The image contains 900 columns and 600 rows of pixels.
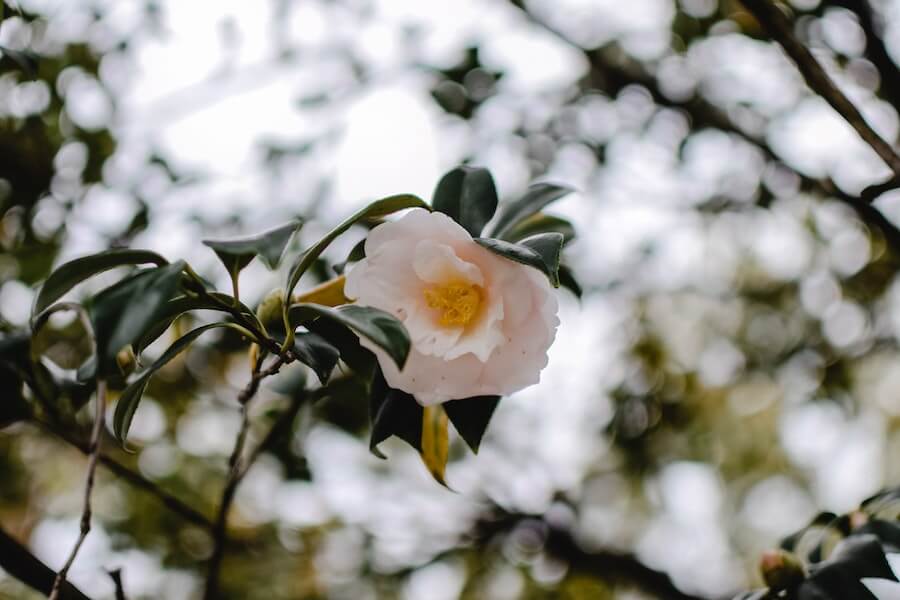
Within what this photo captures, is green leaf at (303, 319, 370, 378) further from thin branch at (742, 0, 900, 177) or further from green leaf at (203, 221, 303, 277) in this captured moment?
thin branch at (742, 0, 900, 177)

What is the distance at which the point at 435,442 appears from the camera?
805 mm

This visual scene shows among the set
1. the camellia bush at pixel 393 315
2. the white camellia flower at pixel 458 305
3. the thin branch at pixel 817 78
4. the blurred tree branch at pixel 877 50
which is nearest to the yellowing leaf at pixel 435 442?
the camellia bush at pixel 393 315

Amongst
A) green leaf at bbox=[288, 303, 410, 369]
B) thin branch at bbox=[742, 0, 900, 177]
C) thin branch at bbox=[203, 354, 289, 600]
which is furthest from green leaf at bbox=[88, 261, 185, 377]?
thin branch at bbox=[742, 0, 900, 177]

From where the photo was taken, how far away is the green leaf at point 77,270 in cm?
61

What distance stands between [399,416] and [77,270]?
0.91 feet

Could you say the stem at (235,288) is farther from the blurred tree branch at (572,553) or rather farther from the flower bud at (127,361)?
the blurred tree branch at (572,553)

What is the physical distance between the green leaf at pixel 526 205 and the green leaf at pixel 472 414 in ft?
0.58

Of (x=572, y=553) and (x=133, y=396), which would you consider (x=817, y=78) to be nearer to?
(x=133, y=396)

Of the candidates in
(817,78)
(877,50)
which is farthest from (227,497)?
(877,50)

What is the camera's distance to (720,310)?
104 inches

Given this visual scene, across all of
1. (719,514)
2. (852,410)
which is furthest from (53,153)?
(719,514)

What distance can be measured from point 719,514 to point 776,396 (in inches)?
22.0

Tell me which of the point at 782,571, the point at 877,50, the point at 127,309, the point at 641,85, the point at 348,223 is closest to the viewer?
the point at 127,309

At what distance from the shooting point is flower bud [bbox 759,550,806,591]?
82 centimetres
